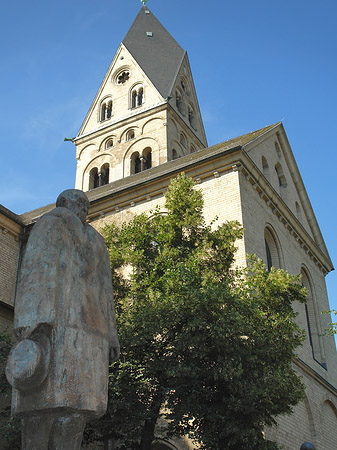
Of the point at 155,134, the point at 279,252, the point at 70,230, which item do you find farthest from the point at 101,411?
the point at 155,134

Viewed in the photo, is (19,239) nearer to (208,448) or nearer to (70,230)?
(208,448)

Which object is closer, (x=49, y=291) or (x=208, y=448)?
(x=49, y=291)

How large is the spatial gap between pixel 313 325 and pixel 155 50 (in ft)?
100

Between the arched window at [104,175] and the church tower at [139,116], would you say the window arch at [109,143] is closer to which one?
the church tower at [139,116]

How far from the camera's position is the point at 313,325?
22.8 m

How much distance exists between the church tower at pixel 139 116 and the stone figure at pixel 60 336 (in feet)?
99.2

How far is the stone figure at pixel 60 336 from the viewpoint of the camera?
4438 millimetres

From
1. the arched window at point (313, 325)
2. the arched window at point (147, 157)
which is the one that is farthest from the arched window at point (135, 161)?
the arched window at point (313, 325)

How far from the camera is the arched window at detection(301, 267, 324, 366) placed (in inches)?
871

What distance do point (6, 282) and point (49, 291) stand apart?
16.8 m

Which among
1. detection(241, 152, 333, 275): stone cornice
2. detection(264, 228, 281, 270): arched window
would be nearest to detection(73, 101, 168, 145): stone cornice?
detection(241, 152, 333, 275): stone cornice

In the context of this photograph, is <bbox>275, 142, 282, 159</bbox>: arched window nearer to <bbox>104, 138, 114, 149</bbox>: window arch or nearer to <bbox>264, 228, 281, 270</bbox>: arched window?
<bbox>264, 228, 281, 270</bbox>: arched window

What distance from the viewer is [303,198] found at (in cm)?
2678

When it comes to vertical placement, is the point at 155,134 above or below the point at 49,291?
above
